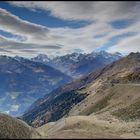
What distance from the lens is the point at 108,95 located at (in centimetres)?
18812

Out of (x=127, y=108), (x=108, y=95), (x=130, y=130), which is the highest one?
(x=108, y=95)

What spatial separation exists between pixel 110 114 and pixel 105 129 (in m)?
42.0

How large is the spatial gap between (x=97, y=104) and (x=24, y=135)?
12643 cm

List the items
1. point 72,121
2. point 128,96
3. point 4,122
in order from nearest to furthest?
point 4,122
point 72,121
point 128,96

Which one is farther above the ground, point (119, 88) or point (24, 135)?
point (119, 88)

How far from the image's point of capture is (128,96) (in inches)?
6344

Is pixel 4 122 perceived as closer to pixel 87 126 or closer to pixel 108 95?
pixel 87 126

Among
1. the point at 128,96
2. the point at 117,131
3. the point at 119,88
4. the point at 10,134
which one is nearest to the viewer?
the point at 10,134

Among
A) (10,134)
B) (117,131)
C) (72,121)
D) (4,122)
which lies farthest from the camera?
(72,121)

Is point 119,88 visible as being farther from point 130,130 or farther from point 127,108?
point 130,130

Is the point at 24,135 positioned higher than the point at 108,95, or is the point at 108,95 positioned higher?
the point at 108,95

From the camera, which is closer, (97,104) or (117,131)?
(117,131)

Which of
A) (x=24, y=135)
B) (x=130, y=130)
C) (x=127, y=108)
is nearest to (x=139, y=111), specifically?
(x=127, y=108)

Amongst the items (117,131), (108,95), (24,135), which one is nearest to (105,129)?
(117,131)
